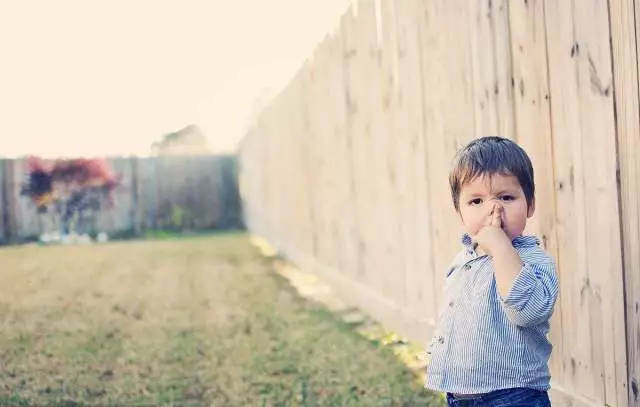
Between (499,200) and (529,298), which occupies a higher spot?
(499,200)

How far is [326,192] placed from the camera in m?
6.38

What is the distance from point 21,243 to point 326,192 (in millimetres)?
10138

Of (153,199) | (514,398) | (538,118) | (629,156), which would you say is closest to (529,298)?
(514,398)

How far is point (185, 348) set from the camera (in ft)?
13.7

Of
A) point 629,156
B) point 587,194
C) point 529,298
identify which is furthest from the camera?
point 587,194

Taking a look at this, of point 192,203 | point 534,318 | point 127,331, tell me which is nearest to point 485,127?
point 534,318

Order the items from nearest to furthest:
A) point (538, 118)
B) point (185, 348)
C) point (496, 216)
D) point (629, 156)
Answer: point (496, 216), point (629, 156), point (538, 118), point (185, 348)

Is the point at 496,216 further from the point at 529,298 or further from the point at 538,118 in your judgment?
the point at 538,118

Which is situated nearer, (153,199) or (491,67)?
(491,67)

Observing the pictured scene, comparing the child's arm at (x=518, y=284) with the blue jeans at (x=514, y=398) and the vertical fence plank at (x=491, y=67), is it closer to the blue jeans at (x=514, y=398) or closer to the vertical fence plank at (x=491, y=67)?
the blue jeans at (x=514, y=398)

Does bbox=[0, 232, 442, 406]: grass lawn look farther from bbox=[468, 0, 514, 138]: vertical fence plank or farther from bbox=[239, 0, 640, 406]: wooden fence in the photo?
bbox=[468, 0, 514, 138]: vertical fence plank

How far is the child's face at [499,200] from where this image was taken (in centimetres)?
166

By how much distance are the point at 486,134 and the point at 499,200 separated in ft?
4.08

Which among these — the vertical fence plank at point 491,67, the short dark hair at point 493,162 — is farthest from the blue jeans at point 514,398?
the vertical fence plank at point 491,67
